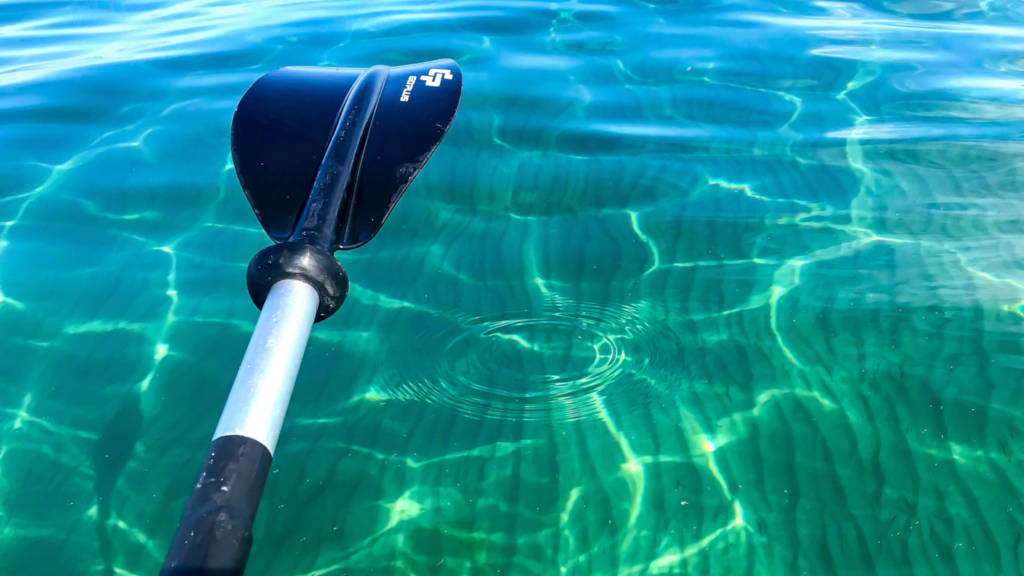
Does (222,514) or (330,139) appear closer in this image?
(222,514)

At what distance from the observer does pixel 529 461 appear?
84.0 inches

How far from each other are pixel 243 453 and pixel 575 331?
4.18ft

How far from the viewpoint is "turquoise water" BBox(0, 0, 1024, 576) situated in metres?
1.98

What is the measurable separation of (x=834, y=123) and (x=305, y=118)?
2.37 metres

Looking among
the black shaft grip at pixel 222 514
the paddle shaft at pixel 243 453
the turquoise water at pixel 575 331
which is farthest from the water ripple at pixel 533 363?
the black shaft grip at pixel 222 514

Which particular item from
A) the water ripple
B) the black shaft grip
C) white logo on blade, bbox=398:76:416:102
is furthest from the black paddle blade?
the black shaft grip

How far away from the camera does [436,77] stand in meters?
2.77

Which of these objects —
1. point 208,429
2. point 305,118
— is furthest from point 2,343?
point 305,118

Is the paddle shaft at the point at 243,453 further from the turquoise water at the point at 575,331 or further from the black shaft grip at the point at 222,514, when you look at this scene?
the turquoise water at the point at 575,331

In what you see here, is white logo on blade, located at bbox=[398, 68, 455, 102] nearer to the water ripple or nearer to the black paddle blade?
the black paddle blade

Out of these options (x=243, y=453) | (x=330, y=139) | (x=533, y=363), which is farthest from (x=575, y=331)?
(x=243, y=453)

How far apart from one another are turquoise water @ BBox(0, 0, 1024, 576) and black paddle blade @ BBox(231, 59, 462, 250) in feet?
1.53

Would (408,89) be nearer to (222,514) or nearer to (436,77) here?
(436,77)

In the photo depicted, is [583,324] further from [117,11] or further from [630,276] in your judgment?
[117,11]
